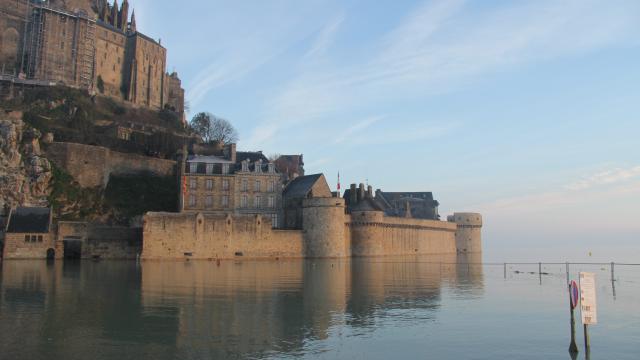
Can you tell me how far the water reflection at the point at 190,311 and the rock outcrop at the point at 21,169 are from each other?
17.3 meters

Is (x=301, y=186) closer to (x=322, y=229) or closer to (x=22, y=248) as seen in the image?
(x=322, y=229)

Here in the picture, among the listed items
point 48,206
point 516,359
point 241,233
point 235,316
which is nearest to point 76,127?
point 48,206

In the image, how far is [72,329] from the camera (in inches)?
585

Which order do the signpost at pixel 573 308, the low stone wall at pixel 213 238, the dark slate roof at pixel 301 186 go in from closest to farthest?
the signpost at pixel 573 308, the low stone wall at pixel 213 238, the dark slate roof at pixel 301 186

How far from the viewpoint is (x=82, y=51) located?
2918 inches

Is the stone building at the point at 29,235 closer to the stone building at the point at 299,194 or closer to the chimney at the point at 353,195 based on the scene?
the stone building at the point at 299,194

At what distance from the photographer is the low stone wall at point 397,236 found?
60.4 m

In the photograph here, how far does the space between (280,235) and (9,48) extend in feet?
151

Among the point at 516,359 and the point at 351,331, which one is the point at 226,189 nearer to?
the point at 351,331

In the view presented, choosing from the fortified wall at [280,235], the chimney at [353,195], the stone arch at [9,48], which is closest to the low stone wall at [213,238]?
the fortified wall at [280,235]

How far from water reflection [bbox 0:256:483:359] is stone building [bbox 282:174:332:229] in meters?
25.5

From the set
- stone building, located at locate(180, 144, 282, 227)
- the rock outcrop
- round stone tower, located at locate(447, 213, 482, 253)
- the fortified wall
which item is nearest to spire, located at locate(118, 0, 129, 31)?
stone building, located at locate(180, 144, 282, 227)

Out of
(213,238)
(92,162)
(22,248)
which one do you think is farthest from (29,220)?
(213,238)

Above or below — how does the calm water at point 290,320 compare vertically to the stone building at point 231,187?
below
